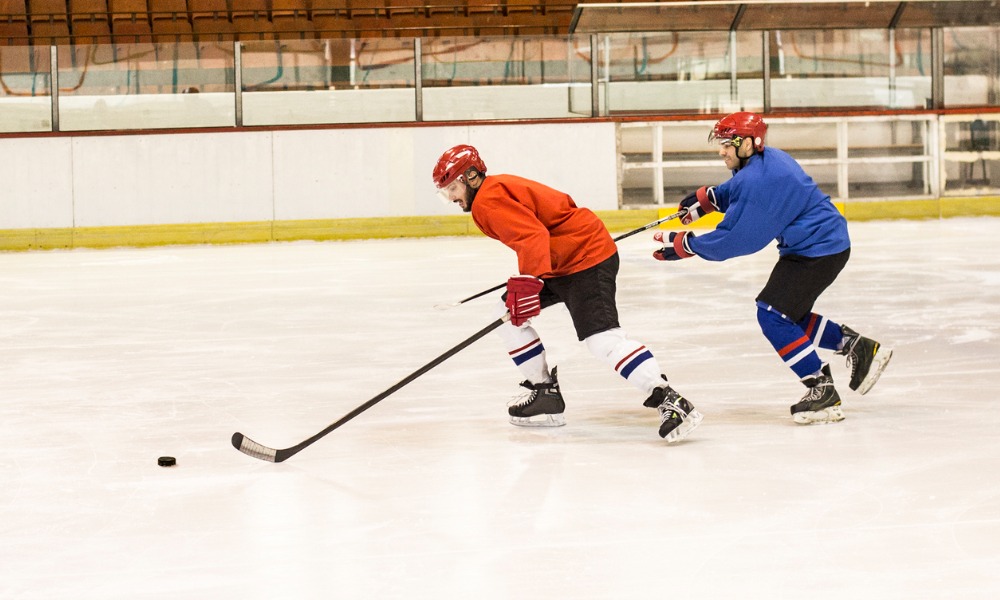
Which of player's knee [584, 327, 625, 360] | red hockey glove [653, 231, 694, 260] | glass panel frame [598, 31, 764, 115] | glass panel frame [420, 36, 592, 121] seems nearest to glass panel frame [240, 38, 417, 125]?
glass panel frame [420, 36, 592, 121]

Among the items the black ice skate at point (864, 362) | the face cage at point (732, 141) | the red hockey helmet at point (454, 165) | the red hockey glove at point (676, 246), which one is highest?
the face cage at point (732, 141)

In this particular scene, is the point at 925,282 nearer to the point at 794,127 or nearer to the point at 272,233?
the point at 794,127

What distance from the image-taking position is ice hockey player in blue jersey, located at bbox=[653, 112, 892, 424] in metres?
3.69

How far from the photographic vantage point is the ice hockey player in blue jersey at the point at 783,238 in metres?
3.69

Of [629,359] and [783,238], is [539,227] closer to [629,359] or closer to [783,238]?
[629,359]

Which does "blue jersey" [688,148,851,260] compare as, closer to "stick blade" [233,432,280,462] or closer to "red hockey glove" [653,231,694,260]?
"red hockey glove" [653,231,694,260]

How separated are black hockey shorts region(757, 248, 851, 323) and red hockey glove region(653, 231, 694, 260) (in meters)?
0.26

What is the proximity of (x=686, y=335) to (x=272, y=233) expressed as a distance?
6143 millimetres

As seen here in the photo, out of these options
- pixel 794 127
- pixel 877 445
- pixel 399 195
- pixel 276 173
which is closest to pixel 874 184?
pixel 794 127

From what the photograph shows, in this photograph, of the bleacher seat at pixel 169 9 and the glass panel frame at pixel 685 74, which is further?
the bleacher seat at pixel 169 9

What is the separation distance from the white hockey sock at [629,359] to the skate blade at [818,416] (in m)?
0.47

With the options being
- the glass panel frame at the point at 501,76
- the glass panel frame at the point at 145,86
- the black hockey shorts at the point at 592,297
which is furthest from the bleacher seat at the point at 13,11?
the black hockey shorts at the point at 592,297

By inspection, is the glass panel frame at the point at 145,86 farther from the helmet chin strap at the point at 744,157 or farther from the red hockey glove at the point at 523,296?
the red hockey glove at the point at 523,296

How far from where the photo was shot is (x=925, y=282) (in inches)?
273
